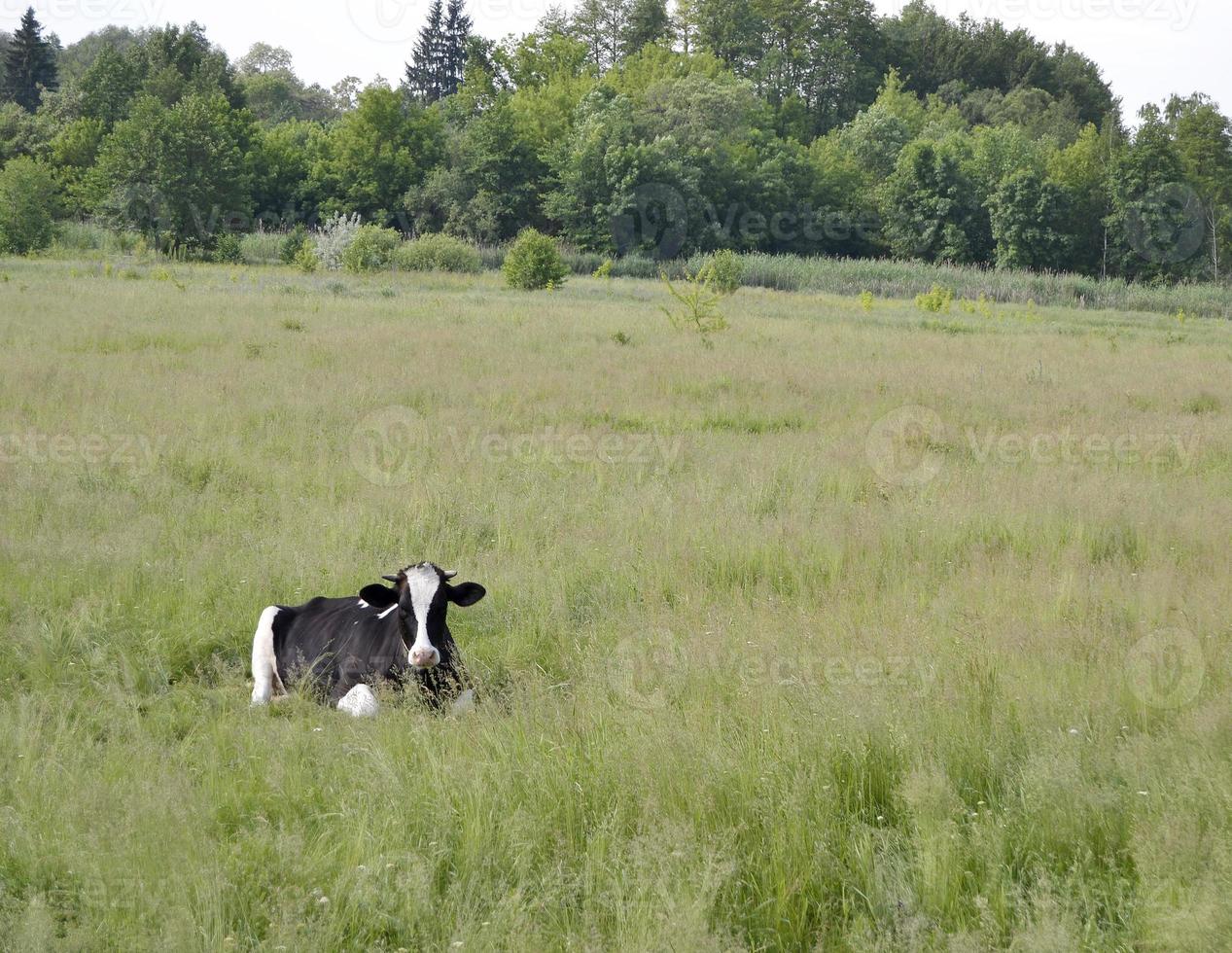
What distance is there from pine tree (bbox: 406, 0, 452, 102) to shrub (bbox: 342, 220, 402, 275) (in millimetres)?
69486

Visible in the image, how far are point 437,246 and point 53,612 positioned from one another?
3447 centimetres

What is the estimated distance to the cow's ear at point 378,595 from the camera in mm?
5570

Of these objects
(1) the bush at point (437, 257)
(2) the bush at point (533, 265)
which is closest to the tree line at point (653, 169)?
(1) the bush at point (437, 257)

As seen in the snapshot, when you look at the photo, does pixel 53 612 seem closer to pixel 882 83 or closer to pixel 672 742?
pixel 672 742

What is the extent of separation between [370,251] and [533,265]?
790 centimetres

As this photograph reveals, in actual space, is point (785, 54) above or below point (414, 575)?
above

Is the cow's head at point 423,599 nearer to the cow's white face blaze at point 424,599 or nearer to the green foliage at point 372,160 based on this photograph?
the cow's white face blaze at point 424,599

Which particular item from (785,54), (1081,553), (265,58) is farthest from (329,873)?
(265,58)

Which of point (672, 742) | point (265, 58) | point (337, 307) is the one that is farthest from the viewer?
point (265, 58)

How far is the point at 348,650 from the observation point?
5.70 meters

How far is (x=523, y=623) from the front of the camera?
630 cm

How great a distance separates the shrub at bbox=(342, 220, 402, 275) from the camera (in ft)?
119

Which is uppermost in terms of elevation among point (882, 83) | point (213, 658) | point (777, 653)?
point (882, 83)

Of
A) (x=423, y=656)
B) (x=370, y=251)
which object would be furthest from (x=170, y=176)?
(x=423, y=656)
